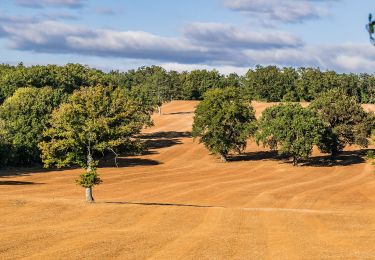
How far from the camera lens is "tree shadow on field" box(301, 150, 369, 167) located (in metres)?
111

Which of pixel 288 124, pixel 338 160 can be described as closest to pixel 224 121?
pixel 288 124

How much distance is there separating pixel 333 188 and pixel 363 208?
16906 millimetres

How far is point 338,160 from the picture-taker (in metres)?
115

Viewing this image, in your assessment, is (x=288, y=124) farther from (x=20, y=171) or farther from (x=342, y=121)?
(x=20, y=171)

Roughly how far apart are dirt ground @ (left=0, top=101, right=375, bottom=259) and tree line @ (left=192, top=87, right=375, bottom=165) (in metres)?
5.26

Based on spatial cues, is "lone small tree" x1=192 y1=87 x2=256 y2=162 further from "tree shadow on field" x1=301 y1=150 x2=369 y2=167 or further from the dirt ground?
"tree shadow on field" x1=301 y1=150 x2=369 y2=167

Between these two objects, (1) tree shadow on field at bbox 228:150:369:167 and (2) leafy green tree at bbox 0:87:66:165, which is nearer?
(2) leafy green tree at bbox 0:87:66:165

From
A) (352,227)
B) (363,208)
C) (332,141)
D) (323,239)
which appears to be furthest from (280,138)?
(323,239)

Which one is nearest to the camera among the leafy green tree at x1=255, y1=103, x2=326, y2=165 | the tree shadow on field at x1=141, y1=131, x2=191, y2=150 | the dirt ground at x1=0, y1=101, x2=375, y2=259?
the dirt ground at x1=0, y1=101, x2=375, y2=259

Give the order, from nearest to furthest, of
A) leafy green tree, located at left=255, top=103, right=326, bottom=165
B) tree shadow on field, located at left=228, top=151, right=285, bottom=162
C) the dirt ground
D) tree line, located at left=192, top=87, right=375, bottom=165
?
1. the dirt ground
2. leafy green tree, located at left=255, top=103, right=326, bottom=165
3. tree line, located at left=192, top=87, right=375, bottom=165
4. tree shadow on field, located at left=228, top=151, right=285, bottom=162

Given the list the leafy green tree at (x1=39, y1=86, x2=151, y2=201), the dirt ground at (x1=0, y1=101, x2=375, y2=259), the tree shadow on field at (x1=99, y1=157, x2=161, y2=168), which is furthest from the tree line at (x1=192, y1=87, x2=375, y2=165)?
the leafy green tree at (x1=39, y1=86, x2=151, y2=201)

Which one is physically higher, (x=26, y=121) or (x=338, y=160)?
(x=26, y=121)

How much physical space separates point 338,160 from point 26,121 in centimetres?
6309

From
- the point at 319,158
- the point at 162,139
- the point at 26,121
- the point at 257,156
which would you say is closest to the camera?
the point at 26,121
